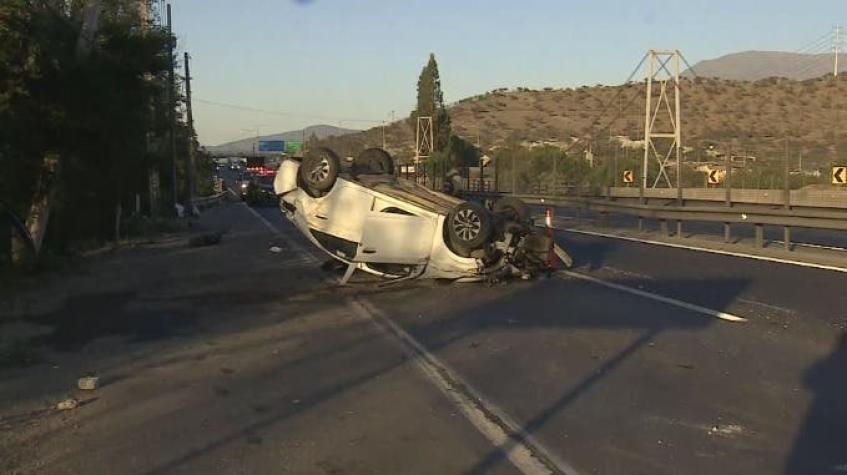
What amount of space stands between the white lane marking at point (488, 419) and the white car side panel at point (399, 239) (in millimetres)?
3936

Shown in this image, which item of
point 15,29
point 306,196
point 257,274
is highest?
point 15,29

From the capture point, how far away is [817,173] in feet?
104

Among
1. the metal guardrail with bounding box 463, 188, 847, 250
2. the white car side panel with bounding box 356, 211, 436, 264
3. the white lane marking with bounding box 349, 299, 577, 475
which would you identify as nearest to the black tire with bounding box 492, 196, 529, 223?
the white car side panel with bounding box 356, 211, 436, 264

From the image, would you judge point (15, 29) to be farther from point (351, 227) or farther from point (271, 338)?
point (271, 338)

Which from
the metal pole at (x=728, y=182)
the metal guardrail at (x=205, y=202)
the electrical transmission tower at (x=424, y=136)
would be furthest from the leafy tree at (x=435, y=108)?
the metal pole at (x=728, y=182)

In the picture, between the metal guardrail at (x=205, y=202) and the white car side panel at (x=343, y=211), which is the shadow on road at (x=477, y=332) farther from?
the metal guardrail at (x=205, y=202)

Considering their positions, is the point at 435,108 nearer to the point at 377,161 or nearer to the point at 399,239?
the point at 377,161

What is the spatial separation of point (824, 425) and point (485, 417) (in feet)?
7.86

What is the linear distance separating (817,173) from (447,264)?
2124 cm

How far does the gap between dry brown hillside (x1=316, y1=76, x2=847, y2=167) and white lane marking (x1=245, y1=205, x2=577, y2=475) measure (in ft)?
150

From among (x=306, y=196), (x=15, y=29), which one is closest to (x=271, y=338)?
(x=306, y=196)

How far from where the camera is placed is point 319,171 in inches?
609

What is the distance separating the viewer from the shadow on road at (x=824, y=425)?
591 cm

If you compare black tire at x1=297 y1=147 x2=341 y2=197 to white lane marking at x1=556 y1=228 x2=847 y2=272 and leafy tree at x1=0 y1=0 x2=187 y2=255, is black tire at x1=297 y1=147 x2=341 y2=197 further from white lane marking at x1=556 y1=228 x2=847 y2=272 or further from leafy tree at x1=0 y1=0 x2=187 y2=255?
white lane marking at x1=556 y1=228 x2=847 y2=272
